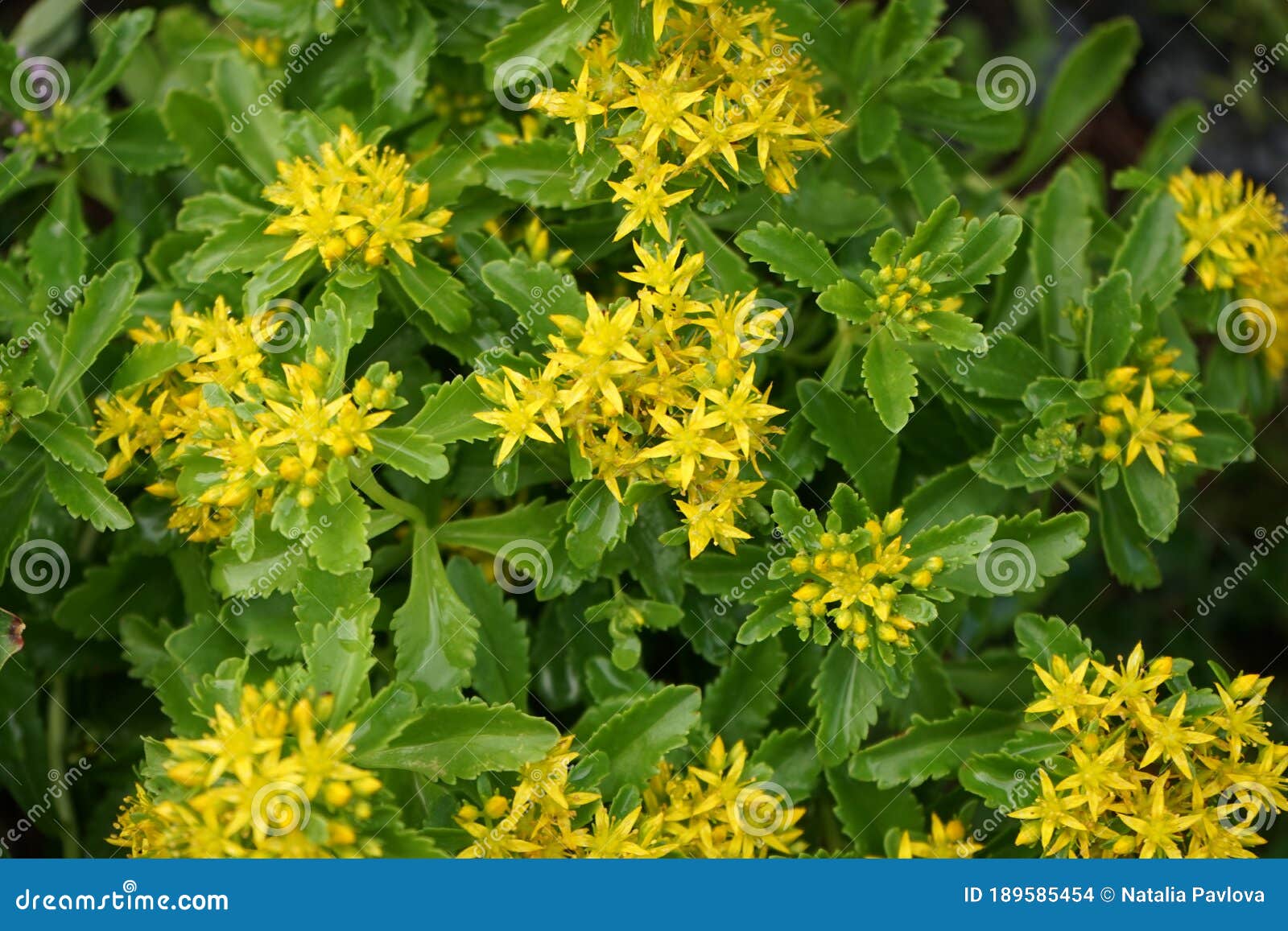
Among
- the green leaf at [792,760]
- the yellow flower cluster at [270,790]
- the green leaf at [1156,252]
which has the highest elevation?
the green leaf at [1156,252]

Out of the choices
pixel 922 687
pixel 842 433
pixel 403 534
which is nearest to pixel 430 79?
pixel 403 534

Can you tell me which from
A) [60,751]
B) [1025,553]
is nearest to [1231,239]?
[1025,553]

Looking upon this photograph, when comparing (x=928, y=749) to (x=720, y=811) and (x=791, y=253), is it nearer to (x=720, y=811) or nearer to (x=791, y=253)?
(x=720, y=811)

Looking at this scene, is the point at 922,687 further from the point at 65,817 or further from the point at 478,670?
the point at 65,817

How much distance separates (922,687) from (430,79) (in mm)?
2245

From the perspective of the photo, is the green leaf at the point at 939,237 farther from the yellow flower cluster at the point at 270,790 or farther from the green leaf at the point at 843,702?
the yellow flower cluster at the point at 270,790

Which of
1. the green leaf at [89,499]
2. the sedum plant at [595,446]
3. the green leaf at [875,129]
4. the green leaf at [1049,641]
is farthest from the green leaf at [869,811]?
the green leaf at [89,499]

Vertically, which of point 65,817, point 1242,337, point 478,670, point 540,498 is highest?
point 1242,337

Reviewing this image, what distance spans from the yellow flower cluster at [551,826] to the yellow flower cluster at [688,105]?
1.25 m

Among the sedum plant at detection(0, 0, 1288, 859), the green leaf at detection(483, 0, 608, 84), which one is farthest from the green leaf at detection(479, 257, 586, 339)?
the green leaf at detection(483, 0, 608, 84)

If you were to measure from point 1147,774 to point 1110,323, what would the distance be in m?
1.10

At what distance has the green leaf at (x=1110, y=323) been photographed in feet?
8.82

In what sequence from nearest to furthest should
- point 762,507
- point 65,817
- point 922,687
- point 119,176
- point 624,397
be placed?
point 624,397, point 762,507, point 922,687, point 65,817, point 119,176

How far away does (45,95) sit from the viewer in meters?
3.22
